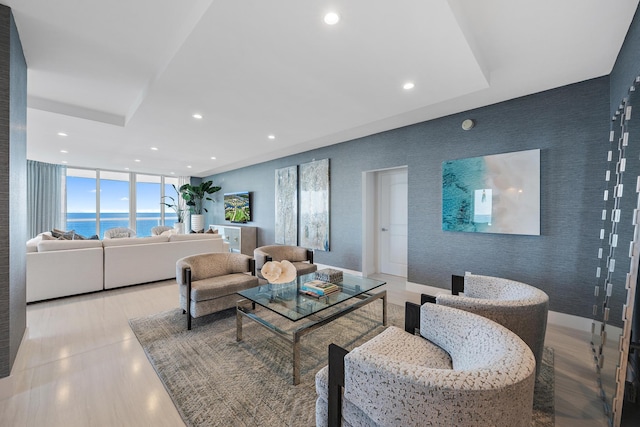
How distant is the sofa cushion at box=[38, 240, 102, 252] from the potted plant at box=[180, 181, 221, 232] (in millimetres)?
4234

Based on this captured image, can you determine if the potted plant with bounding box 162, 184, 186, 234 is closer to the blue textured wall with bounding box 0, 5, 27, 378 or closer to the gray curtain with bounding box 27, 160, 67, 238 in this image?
the gray curtain with bounding box 27, 160, 67, 238

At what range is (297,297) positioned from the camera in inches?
93.3

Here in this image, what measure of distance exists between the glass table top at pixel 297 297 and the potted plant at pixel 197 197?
20.1 feet

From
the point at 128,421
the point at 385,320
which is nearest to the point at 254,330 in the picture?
the point at 128,421

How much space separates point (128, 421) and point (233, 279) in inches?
58.2

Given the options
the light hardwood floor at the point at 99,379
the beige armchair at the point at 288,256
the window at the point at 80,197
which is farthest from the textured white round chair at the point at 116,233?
the beige armchair at the point at 288,256

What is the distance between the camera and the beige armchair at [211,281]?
2553 mm

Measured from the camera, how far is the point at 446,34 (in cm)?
178

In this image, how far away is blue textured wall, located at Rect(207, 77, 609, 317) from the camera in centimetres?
252

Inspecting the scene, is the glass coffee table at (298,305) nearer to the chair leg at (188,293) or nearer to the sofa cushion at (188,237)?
the chair leg at (188,293)

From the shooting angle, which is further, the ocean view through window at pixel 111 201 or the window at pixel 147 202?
the window at pixel 147 202

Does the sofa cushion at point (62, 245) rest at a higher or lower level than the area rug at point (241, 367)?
higher

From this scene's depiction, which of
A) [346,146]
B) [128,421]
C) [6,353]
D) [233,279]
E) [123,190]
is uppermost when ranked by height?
[346,146]

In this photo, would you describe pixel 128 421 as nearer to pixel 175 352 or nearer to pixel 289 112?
pixel 175 352
